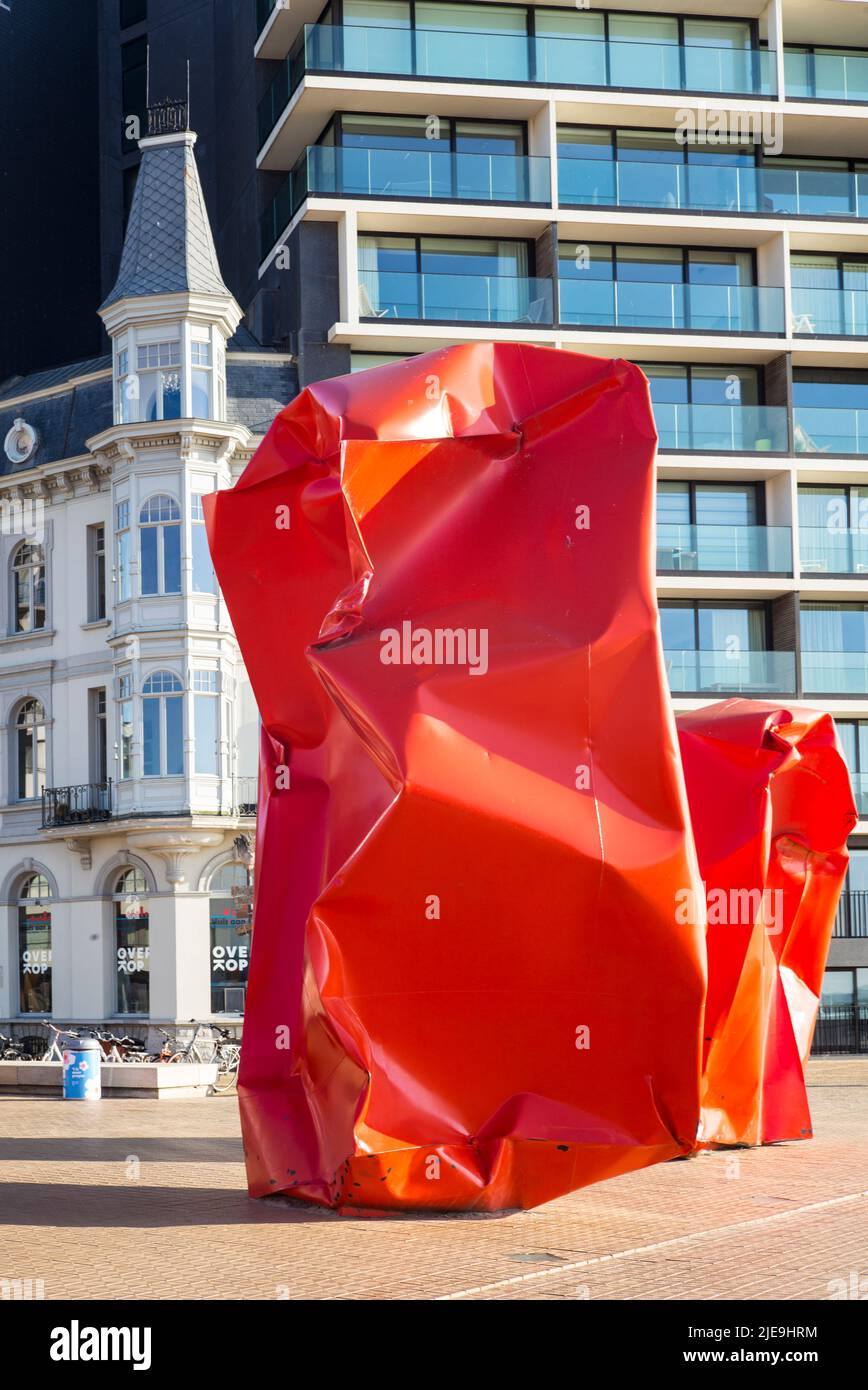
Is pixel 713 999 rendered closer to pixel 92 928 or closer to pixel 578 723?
pixel 578 723

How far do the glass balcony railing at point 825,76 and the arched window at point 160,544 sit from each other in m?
20.0

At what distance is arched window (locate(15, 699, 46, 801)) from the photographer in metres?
43.6

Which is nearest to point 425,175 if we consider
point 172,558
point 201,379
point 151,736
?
point 201,379

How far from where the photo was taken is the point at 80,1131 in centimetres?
2264

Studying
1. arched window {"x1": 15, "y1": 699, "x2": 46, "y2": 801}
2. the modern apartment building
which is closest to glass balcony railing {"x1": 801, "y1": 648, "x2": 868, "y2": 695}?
the modern apartment building

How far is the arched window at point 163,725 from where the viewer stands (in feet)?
131

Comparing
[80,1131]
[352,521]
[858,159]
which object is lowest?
[80,1131]

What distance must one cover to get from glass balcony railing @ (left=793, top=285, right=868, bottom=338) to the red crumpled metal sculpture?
33.9 metres

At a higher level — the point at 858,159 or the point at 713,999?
the point at 858,159

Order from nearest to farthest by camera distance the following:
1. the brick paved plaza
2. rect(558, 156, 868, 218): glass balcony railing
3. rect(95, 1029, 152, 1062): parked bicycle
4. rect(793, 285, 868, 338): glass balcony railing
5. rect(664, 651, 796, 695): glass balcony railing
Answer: the brick paved plaza, rect(95, 1029, 152, 1062): parked bicycle, rect(664, 651, 796, 695): glass balcony railing, rect(558, 156, 868, 218): glass balcony railing, rect(793, 285, 868, 338): glass balcony railing

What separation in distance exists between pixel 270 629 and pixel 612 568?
119 inches

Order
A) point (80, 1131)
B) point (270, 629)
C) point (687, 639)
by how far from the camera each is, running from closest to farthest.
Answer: point (270, 629), point (80, 1131), point (687, 639)

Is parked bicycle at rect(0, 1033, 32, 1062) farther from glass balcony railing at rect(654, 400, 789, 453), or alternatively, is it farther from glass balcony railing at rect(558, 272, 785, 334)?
glass balcony railing at rect(558, 272, 785, 334)
